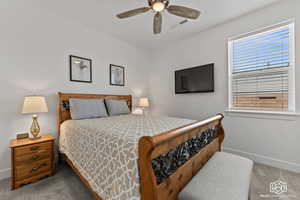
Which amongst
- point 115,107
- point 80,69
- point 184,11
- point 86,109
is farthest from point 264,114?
point 80,69

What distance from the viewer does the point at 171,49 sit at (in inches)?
149

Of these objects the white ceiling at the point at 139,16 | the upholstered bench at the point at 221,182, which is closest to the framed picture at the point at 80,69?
the white ceiling at the point at 139,16

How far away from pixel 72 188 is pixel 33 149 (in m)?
0.79

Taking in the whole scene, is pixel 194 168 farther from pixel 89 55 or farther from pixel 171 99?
pixel 89 55

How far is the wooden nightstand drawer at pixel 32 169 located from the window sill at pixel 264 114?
10.9ft

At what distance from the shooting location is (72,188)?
5.68 feet

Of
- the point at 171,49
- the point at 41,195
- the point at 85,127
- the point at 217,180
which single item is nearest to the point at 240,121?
the point at 217,180

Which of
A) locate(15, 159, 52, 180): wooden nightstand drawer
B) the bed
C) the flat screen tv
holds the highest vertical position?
the flat screen tv

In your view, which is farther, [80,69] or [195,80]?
[195,80]

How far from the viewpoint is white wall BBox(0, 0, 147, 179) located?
2.00 metres

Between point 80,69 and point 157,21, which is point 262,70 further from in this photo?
point 80,69

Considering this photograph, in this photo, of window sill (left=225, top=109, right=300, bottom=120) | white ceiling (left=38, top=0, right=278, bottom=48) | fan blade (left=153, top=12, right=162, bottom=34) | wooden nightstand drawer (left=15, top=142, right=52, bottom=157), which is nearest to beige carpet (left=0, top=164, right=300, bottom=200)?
wooden nightstand drawer (left=15, top=142, right=52, bottom=157)

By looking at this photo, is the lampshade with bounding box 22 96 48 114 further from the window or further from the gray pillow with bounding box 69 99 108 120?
the window

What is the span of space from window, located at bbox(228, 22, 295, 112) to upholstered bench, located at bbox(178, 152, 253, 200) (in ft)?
5.06
